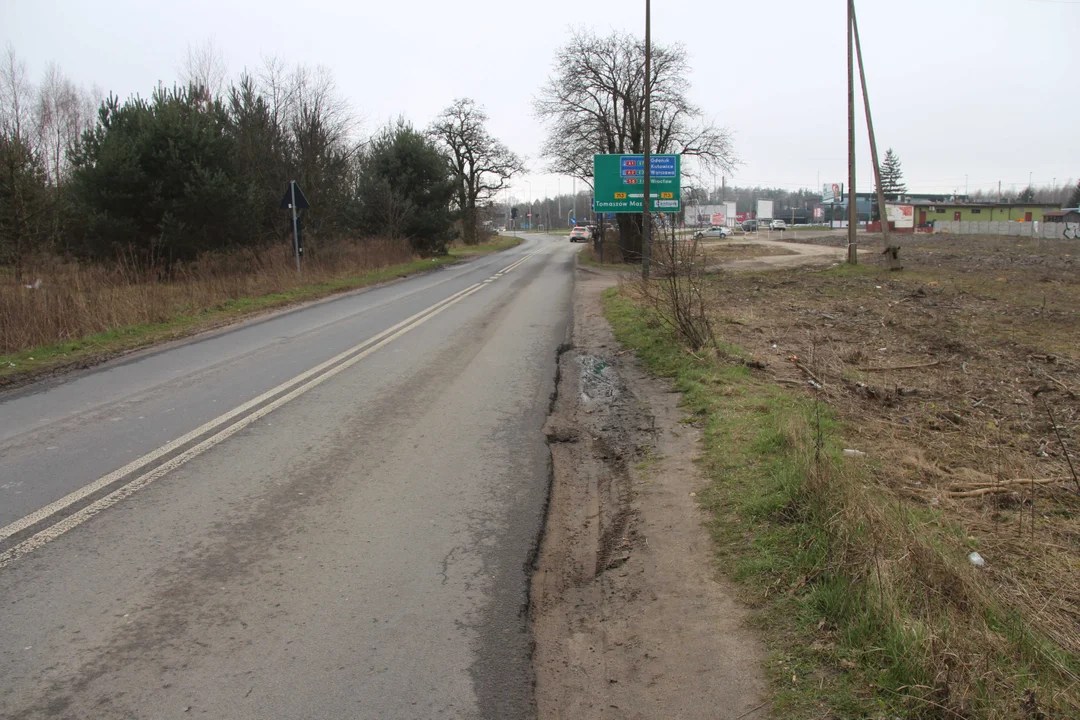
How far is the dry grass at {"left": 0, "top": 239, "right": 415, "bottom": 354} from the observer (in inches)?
502

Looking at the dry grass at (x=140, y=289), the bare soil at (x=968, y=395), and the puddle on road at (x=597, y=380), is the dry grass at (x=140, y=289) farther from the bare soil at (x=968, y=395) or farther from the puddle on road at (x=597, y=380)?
the bare soil at (x=968, y=395)

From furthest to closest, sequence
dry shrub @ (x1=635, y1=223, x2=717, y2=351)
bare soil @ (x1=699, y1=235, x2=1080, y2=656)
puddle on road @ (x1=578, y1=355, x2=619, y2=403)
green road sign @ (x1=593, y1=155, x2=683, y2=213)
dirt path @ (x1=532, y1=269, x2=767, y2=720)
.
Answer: green road sign @ (x1=593, y1=155, x2=683, y2=213), dry shrub @ (x1=635, y1=223, x2=717, y2=351), puddle on road @ (x1=578, y1=355, x2=619, y2=403), bare soil @ (x1=699, y1=235, x2=1080, y2=656), dirt path @ (x1=532, y1=269, x2=767, y2=720)

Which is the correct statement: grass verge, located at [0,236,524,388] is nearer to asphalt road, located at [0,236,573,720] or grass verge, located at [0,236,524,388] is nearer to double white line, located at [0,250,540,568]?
asphalt road, located at [0,236,573,720]

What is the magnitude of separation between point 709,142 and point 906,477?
35524mm

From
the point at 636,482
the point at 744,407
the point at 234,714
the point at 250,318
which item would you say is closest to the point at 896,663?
the point at 234,714

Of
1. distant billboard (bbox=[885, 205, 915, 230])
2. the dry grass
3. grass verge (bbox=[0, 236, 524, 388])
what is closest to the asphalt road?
grass verge (bbox=[0, 236, 524, 388])

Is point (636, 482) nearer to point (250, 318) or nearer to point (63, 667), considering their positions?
point (63, 667)

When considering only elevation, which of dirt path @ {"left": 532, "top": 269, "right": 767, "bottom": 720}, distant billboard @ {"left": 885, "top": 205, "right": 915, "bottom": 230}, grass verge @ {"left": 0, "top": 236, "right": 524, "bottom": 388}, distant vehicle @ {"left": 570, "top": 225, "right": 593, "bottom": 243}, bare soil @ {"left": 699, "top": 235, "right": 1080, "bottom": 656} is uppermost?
distant billboard @ {"left": 885, "top": 205, "right": 915, "bottom": 230}

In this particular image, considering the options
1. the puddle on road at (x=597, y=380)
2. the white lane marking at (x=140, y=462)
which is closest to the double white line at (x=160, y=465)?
the white lane marking at (x=140, y=462)

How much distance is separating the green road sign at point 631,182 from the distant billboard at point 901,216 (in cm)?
5708

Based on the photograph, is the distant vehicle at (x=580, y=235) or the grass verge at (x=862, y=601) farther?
the distant vehicle at (x=580, y=235)

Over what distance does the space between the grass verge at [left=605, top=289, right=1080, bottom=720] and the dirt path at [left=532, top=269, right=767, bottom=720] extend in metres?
0.18

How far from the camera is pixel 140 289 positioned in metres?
17.7

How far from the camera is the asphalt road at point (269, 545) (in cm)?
313
